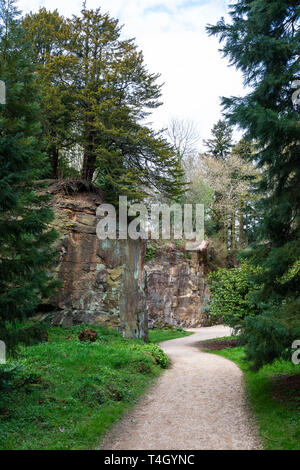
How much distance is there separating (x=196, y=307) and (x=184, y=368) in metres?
15.4

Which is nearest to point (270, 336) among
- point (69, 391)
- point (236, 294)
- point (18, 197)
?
point (69, 391)

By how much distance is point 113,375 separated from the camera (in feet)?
24.6

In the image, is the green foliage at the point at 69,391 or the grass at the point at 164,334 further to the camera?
the grass at the point at 164,334

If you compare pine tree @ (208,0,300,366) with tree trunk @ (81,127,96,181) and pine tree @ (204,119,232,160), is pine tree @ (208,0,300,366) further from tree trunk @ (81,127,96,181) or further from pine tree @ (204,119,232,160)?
pine tree @ (204,119,232,160)

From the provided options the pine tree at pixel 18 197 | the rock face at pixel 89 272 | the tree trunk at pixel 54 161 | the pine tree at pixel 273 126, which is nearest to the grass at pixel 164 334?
the rock face at pixel 89 272

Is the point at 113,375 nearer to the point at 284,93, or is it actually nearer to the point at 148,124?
the point at 284,93

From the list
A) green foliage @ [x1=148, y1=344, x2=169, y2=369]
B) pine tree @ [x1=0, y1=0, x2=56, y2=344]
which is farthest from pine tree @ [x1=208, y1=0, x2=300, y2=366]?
green foliage @ [x1=148, y1=344, x2=169, y2=369]

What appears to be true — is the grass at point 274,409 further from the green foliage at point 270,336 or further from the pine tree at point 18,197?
the pine tree at point 18,197

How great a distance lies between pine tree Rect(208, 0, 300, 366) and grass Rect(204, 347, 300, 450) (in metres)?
0.97

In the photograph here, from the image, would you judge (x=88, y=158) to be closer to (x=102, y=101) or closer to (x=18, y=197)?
(x=102, y=101)

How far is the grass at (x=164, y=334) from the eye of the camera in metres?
19.2

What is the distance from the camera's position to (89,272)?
13.4 m

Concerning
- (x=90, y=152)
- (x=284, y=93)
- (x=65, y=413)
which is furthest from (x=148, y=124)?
(x=65, y=413)

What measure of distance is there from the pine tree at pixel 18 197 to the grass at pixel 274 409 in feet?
13.0
